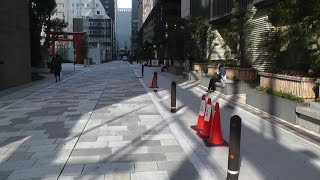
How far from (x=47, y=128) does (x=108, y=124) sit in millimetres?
1514

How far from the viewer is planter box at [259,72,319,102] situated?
33.0 ft

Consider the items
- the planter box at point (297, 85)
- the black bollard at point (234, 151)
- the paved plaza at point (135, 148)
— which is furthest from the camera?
the planter box at point (297, 85)

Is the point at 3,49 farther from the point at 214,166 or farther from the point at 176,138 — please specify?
the point at 214,166

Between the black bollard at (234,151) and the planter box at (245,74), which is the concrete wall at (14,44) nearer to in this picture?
the planter box at (245,74)

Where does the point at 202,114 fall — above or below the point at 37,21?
below

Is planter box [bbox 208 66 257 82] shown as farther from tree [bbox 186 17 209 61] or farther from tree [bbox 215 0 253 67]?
tree [bbox 186 17 209 61]

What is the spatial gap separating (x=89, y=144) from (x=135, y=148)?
1010 millimetres

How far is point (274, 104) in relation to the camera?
10.8 m

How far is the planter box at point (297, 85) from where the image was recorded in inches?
396

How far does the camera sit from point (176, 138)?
8555 millimetres

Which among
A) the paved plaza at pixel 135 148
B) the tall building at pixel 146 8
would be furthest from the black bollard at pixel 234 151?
the tall building at pixel 146 8

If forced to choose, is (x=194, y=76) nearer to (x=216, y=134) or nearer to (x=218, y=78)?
(x=218, y=78)

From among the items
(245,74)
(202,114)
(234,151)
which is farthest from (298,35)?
(234,151)

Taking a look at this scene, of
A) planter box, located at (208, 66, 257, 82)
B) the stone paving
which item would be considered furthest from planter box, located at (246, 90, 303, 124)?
planter box, located at (208, 66, 257, 82)
